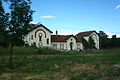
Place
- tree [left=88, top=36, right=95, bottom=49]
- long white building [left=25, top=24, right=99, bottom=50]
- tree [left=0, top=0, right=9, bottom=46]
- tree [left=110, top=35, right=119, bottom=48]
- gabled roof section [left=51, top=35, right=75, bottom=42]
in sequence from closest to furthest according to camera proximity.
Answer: tree [left=0, top=0, right=9, bottom=46], long white building [left=25, top=24, right=99, bottom=50], gabled roof section [left=51, top=35, right=75, bottom=42], tree [left=88, top=36, right=95, bottom=49], tree [left=110, top=35, right=119, bottom=48]

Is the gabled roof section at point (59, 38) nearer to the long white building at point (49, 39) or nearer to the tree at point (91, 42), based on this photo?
the long white building at point (49, 39)

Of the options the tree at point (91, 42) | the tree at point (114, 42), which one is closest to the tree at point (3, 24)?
the tree at point (91, 42)

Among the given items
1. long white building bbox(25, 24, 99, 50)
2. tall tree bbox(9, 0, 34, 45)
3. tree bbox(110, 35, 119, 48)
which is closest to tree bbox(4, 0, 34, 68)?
tall tree bbox(9, 0, 34, 45)

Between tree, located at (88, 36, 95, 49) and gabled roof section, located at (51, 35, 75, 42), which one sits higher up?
gabled roof section, located at (51, 35, 75, 42)

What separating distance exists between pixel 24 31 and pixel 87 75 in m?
7.17

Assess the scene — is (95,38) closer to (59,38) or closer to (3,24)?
(59,38)

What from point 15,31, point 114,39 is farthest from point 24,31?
point 114,39

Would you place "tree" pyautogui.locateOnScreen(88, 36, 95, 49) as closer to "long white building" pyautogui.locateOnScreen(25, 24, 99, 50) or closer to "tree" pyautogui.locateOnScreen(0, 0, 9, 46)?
"long white building" pyautogui.locateOnScreen(25, 24, 99, 50)

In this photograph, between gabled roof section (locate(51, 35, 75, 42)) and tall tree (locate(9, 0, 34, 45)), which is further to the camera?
gabled roof section (locate(51, 35, 75, 42))

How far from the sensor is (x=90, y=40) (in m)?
61.9

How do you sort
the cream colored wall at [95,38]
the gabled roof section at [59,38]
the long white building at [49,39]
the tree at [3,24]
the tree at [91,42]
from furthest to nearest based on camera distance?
the cream colored wall at [95,38], the tree at [91,42], the gabled roof section at [59,38], the long white building at [49,39], the tree at [3,24]

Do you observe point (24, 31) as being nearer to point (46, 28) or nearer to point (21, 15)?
point (21, 15)

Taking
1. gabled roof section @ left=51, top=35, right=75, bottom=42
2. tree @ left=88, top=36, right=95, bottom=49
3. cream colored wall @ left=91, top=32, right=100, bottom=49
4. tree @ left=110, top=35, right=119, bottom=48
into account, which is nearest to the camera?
gabled roof section @ left=51, top=35, right=75, bottom=42

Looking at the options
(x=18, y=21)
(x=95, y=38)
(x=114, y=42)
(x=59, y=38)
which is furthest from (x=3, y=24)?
(x=114, y=42)
